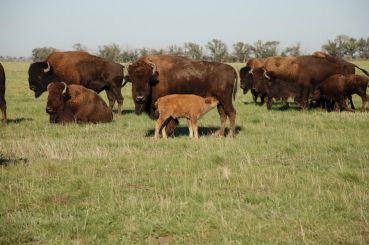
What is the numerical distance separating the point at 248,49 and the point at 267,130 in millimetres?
105840

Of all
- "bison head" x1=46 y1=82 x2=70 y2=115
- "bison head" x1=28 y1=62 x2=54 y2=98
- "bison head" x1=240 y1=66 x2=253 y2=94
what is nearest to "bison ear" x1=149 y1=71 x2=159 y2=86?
"bison head" x1=46 y1=82 x2=70 y2=115

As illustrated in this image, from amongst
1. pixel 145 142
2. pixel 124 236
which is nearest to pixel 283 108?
pixel 145 142

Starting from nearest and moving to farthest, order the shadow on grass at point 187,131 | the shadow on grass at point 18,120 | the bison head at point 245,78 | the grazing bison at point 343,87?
the shadow on grass at point 187,131 → the shadow on grass at point 18,120 → the grazing bison at point 343,87 → the bison head at point 245,78

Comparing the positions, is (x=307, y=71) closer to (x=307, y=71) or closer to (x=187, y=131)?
(x=307, y=71)

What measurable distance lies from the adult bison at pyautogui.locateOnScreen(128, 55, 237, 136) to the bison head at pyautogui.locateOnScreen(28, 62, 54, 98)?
705 centimetres

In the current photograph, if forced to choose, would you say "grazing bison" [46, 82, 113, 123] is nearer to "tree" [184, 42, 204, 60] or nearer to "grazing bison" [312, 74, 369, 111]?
"grazing bison" [312, 74, 369, 111]

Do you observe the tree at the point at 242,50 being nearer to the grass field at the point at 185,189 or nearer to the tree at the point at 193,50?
the tree at the point at 193,50

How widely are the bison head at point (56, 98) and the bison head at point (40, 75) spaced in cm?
382

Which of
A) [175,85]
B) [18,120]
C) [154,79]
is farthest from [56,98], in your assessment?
[175,85]

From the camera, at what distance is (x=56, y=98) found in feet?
46.3

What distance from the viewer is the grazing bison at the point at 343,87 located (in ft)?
59.4

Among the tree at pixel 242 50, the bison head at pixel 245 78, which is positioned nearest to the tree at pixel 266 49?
the tree at pixel 242 50

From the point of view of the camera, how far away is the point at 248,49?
116m

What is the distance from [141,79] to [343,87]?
9.86 meters
